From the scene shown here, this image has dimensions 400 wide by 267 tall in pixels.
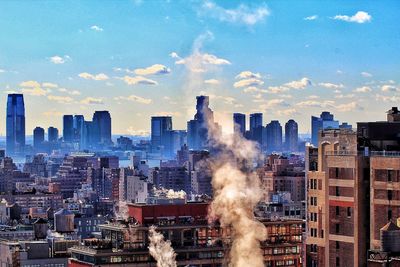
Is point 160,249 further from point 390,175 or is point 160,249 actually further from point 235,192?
point 390,175

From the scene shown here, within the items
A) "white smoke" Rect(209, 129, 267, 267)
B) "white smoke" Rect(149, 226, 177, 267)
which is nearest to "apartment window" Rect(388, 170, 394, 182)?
"white smoke" Rect(209, 129, 267, 267)

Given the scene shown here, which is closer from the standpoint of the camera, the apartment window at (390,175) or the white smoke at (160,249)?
the apartment window at (390,175)

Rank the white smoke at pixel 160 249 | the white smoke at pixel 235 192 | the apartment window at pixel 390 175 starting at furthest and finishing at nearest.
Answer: the white smoke at pixel 160 249, the white smoke at pixel 235 192, the apartment window at pixel 390 175

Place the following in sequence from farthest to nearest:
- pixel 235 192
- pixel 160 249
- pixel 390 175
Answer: pixel 160 249, pixel 235 192, pixel 390 175

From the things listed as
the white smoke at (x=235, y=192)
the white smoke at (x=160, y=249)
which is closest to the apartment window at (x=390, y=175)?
the white smoke at (x=235, y=192)

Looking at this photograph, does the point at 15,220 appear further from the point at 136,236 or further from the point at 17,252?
the point at 136,236

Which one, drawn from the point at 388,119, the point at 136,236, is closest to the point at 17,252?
the point at 136,236

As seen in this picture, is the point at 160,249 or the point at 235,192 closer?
the point at 235,192

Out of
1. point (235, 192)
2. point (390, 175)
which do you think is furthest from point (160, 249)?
point (390, 175)

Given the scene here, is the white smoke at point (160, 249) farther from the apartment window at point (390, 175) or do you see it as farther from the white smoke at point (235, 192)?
the apartment window at point (390, 175)
